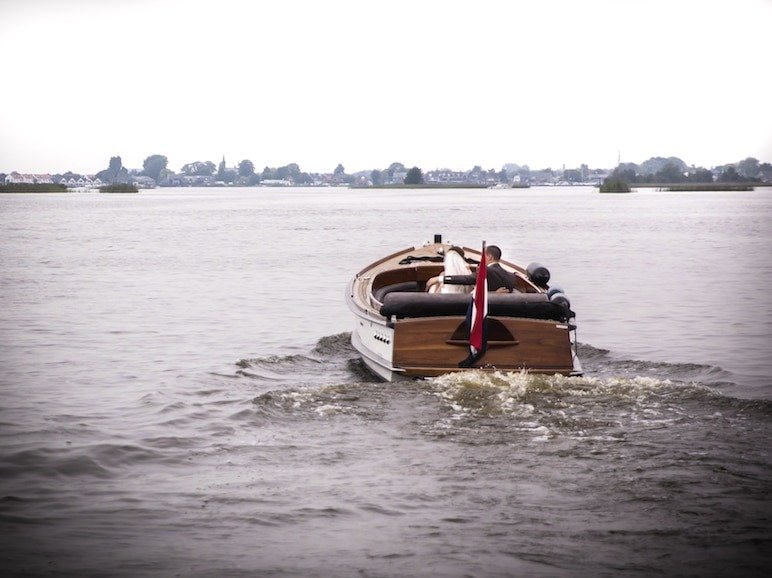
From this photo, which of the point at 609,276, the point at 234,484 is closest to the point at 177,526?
the point at 234,484

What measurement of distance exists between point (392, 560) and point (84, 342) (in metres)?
13.7

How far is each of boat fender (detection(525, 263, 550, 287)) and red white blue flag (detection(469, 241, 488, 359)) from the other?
4.14 metres

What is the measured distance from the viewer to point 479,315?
13453mm

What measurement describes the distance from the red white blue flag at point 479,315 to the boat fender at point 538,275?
4142 millimetres

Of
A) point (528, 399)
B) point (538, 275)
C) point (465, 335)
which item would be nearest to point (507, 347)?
point (465, 335)

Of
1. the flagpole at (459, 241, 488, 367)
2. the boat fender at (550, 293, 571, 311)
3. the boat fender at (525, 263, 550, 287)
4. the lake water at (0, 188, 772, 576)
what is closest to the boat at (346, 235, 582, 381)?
the boat fender at (550, 293, 571, 311)

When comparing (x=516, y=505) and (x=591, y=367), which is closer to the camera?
(x=516, y=505)

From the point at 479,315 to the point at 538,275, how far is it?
4.29 meters

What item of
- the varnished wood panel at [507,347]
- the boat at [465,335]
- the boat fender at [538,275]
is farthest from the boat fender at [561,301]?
the boat fender at [538,275]

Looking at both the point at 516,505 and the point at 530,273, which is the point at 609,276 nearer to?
the point at 530,273

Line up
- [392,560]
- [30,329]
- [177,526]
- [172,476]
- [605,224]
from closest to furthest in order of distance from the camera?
[392,560]
[177,526]
[172,476]
[30,329]
[605,224]

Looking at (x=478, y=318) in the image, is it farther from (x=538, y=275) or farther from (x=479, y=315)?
(x=538, y=275)

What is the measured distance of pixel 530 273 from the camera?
17.7 meters

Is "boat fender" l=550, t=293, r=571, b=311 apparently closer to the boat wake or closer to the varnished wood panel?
the varnished wood panel
